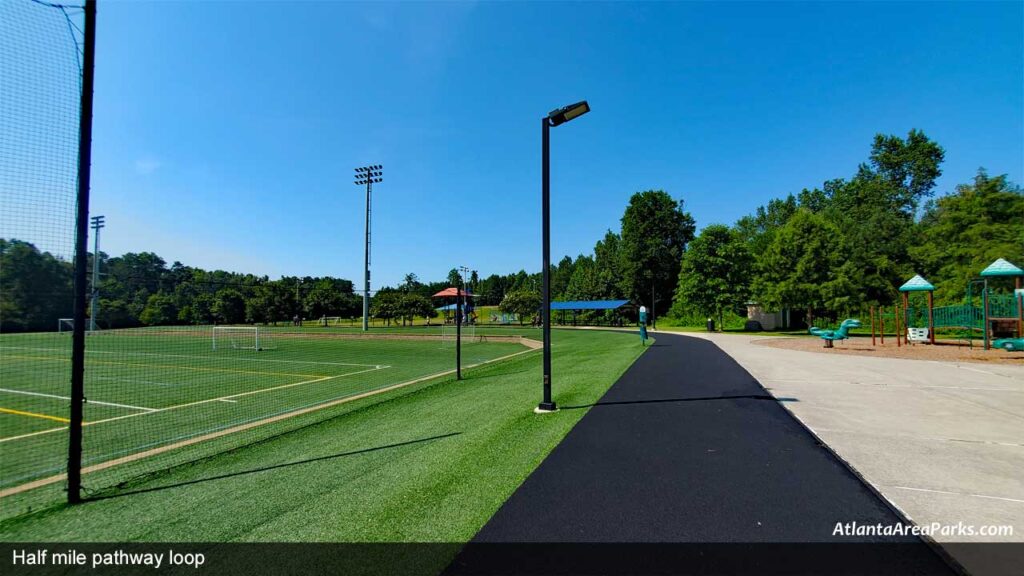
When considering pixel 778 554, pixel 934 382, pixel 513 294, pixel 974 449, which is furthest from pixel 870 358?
pixel 513 294

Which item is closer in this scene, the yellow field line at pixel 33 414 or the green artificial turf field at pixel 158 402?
the green artificial turf field at pixel 158 402

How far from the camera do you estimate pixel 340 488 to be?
4.16 metres

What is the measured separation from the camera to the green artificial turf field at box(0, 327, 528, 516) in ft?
19.6

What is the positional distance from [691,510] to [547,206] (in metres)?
5.02

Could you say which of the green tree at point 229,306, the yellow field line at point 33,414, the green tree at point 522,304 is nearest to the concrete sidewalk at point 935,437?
the yellow field line at point 33,414

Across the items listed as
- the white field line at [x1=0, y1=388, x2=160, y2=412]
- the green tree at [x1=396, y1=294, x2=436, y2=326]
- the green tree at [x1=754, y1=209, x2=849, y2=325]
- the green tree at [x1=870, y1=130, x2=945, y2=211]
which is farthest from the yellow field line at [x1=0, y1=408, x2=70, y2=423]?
the green tree at [x1=870, y1=130, x2=945, y2=211]

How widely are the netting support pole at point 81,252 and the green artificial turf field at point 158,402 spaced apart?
0.63 meters

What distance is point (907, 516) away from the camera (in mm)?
3348

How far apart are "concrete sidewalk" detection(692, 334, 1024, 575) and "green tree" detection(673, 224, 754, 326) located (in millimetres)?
31148

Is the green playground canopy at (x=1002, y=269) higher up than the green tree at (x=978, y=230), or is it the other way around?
the green tree at (x=978, y=230)

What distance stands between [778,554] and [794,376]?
954cm

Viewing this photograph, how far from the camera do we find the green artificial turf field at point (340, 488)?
3404 millimetres

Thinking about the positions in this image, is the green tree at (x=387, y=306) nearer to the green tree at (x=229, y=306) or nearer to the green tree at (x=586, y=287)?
the green tree at (x=586, y=287)

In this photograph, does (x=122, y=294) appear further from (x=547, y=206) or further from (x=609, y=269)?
(x=609, y=269)
